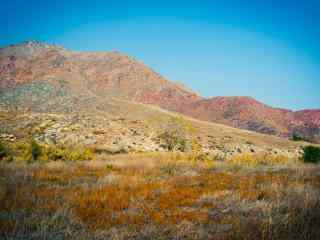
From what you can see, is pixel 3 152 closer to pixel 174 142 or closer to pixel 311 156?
pixel 174 142

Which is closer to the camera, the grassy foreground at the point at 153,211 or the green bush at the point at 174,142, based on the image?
the grassy foreground at the point at 153,211

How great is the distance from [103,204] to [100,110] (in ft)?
119

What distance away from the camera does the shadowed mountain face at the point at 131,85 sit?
7144 cm

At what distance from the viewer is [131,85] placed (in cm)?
9050

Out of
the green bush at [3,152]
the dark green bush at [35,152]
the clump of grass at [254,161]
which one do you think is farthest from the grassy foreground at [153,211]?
the green bush at [3,152]

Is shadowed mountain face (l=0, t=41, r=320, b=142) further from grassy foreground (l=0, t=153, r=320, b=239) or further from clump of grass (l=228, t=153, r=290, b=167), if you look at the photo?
grassy foreground (l=0, t=153, r=320, b=239)

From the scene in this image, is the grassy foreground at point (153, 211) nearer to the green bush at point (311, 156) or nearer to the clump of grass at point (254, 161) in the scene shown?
the clump of grass at point (254, 161)

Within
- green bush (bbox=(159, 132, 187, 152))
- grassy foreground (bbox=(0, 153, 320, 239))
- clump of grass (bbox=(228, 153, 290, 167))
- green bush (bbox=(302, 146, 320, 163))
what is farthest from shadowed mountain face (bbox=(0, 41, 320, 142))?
grassy foreground (bbox=(0, 153, 320, 239))

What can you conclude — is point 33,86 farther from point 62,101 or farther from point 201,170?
point 201,170

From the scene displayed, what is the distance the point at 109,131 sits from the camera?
2538 cm

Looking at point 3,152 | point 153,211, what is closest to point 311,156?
point 153,211

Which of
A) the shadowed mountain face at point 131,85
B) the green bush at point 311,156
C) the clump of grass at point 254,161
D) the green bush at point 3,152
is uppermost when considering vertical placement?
the shadowed mountain face at point 131,85

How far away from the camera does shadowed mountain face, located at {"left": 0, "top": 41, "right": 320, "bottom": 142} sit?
234 ft

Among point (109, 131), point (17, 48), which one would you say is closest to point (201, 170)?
point (109, 131)
